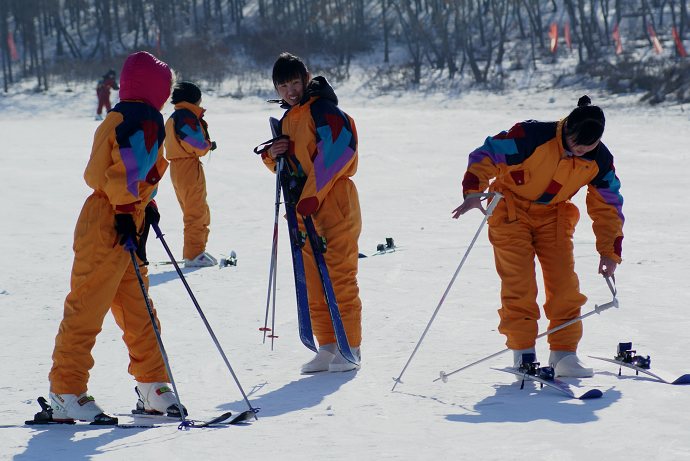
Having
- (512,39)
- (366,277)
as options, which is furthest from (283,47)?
(366,277)

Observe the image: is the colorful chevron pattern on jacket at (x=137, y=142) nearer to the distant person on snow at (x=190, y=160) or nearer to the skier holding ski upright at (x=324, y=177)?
the skier holding ski upright at (x=324, y=177)

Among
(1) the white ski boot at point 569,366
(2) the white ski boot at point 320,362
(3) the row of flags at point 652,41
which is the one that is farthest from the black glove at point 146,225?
(3) the row of flags at point 652,41

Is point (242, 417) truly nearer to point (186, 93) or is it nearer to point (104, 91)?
point (186, 93)

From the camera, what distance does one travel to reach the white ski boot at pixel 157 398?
174 inches

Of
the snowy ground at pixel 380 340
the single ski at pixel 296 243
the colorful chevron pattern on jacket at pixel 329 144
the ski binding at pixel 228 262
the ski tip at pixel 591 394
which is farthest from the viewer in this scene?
the ski binding at pixel 228 262

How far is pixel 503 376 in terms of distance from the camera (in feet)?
16.5

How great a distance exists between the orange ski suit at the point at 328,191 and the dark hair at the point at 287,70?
0.08m

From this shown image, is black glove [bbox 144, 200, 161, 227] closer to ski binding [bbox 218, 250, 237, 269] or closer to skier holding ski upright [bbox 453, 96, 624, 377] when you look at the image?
skier holding ski upright [bbox 453, 96, 624, 377]

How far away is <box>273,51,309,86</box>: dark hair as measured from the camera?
5285mm

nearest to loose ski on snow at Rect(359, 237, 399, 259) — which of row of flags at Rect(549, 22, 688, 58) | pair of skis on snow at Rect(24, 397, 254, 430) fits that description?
pair of skis on snow at Rect(24, 397, 254, 430)

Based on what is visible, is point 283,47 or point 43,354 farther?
point 283,47

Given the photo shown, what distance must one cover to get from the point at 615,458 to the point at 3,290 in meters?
5.66

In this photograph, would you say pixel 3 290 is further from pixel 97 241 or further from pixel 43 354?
pixel 97 241

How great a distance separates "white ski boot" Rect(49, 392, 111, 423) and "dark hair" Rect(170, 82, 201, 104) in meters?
4.63
